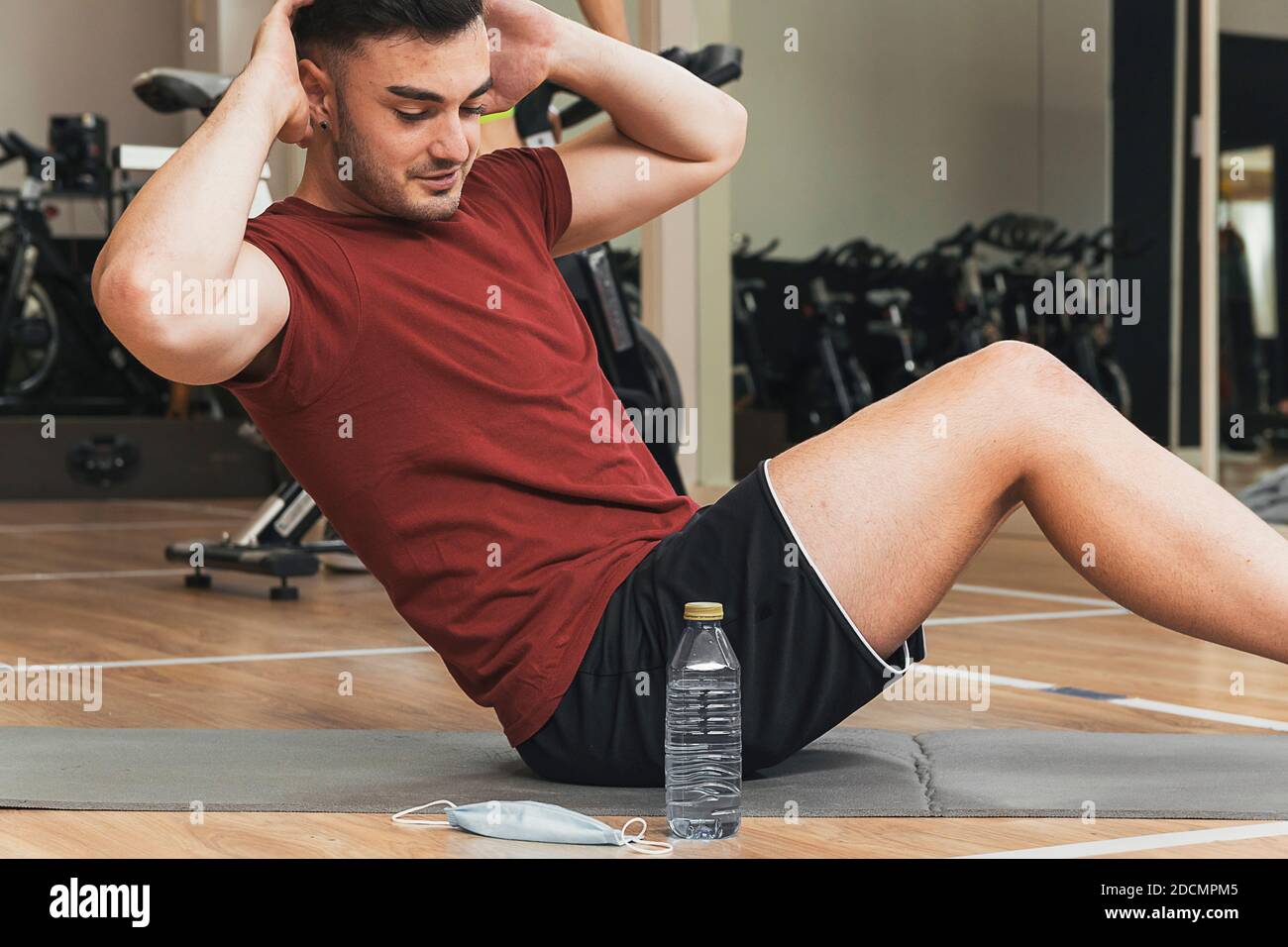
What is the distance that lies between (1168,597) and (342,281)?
843mm

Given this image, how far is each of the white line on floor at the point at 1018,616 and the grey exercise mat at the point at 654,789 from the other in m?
1.30

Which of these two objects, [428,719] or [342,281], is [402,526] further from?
[428,719]

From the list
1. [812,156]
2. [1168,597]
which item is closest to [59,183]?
[812,156]

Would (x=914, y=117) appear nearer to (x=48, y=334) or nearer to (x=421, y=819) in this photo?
(x=48, y=334)

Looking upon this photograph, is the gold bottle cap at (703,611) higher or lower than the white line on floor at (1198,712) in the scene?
higher

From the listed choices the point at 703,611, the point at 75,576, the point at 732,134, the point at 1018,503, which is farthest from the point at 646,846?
the point at 75,576

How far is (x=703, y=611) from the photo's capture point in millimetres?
1625

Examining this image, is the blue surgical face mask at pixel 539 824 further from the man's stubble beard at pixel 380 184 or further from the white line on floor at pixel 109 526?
the white line on floor at pixel 109 526

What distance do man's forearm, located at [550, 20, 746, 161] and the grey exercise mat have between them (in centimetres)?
75

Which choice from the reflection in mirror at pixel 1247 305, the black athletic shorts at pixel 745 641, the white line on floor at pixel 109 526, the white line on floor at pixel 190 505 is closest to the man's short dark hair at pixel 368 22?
the black athletic shorts at pixel 745 641

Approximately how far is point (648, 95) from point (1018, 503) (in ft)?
2.17

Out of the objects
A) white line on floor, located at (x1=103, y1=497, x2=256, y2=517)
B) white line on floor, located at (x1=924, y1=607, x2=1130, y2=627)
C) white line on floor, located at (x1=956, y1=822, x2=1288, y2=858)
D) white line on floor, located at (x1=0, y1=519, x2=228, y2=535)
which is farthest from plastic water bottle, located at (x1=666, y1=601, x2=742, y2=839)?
white line on floor, located at (x1=103, y1=497, x2=256, y2=517)

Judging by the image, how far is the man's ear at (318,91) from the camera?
177 centimetres

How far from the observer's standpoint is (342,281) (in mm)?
1680
